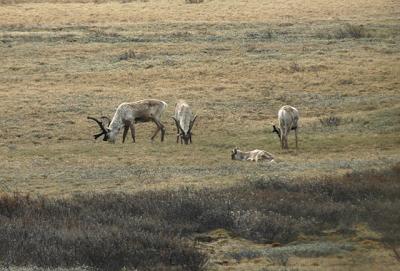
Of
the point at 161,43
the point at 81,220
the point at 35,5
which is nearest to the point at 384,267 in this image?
the point at 81,220

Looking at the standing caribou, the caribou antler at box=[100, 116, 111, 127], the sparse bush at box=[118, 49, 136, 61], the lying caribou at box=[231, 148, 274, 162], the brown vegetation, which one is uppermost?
the brown vegetation

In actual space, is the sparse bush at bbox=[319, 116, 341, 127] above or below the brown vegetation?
below

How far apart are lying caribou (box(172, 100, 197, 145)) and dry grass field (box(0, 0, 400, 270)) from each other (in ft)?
→ 1.58

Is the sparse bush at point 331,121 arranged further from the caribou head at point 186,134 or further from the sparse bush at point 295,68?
the sparse bush at point 295,68

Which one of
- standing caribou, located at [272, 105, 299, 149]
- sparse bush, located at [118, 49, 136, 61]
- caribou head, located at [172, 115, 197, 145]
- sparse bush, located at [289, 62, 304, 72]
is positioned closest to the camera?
standing caribou, located at [272, 105, 299, 149]

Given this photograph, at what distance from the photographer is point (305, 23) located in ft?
192

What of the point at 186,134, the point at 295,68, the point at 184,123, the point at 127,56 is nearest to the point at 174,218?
the point at 186,134

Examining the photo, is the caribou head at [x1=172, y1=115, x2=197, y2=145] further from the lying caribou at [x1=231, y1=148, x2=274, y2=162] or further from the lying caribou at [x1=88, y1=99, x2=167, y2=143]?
the lying caribou at [x1=231, y1=148, x2=274, y2=162]

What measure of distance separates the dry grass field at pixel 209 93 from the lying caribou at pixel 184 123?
0.48 meters

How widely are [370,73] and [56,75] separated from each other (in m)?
13.5

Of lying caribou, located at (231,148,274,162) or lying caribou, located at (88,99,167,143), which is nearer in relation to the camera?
lying caribou, located at (231,148,274,162)

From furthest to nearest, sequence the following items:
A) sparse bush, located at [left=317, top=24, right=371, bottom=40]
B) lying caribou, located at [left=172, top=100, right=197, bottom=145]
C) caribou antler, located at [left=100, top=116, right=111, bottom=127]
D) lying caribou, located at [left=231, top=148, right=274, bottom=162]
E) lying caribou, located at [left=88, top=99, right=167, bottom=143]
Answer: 1. sparse bush, located at [left=317, top=24, right=371, bottom=40]
2. caribou antler, located at [left=100, top=116, right=111, bottom=127]
3. lying caribou, located at [left=88, top=99, right=167, bottom=143]
4. lying caribou, located at [left=172, top=100, right=197, bottom=145]
5. lying caribou, located at [left=231, top=148, right=274, bottom=162]

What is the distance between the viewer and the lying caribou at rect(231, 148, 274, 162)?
26.9 meters

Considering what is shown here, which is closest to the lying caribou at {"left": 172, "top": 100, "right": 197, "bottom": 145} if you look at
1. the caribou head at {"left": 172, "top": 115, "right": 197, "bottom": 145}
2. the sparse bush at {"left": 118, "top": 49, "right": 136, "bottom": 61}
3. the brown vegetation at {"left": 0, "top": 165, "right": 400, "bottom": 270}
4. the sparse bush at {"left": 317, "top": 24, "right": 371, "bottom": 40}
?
the caribou head at {"left": 172, "top": 115, "right": 197, "bottom": 145}
